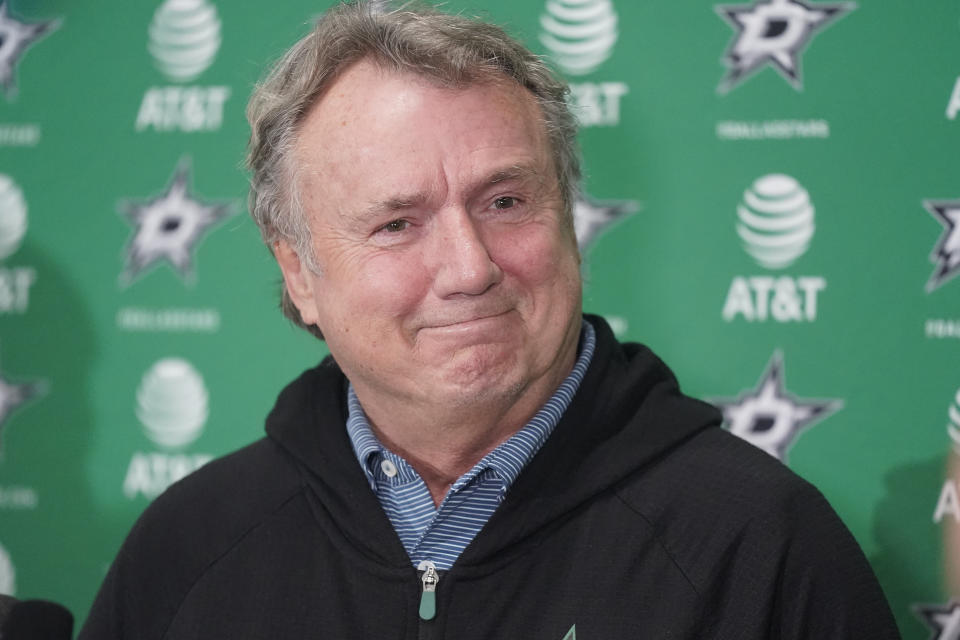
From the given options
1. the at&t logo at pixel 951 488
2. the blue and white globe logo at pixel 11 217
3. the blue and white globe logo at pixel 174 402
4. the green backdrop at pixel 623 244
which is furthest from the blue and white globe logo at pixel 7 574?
the at&t logo at pixel 951 488

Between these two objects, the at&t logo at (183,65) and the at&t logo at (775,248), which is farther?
the at&t logo at (183,65)

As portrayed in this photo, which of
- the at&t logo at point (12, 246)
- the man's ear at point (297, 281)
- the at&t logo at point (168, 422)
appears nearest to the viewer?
the man's ear at point (297, 281)

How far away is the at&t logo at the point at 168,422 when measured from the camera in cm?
284

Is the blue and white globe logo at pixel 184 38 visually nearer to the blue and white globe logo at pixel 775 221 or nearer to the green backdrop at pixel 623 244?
the green backdrop at pixel 623 244

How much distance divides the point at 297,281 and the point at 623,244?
926 mm

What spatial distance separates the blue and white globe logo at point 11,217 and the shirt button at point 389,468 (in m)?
1.69

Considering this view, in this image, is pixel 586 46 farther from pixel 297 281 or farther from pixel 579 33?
pixel 297 281

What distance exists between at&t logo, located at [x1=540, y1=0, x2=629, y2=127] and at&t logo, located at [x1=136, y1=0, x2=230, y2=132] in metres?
0.87

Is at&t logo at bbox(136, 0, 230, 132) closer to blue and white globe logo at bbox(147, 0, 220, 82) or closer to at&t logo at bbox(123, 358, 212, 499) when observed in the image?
blue and white globe logo at bbox(147, 0, 220, 82)

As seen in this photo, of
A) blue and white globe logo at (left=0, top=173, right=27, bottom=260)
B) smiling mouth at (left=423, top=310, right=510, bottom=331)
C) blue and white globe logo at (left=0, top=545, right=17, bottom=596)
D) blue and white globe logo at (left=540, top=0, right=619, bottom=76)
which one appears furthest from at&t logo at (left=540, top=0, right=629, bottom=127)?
blue and white globe logo at (left=0, top=545, right=17, bottom=596)

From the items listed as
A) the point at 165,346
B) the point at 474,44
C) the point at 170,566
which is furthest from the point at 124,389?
the point at 474,44

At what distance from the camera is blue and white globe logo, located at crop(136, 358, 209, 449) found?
284 centimetres

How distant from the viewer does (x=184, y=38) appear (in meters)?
2.85

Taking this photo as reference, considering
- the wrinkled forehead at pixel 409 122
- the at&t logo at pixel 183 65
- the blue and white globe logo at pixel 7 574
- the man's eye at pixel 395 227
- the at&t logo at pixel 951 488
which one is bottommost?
the blue and white globe logo at pixel 7 574
